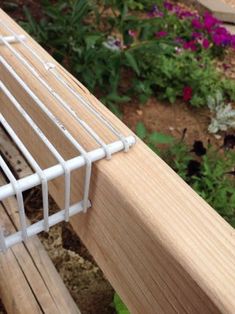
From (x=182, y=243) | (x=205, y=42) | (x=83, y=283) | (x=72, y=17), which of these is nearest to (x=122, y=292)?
(x=182, y=243)

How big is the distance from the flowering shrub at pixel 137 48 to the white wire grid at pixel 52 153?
1420 millimetres

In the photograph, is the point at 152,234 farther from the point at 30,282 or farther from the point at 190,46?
the point at 190,46

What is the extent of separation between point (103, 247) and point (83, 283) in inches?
37.0

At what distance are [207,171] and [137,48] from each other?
0.77 meters

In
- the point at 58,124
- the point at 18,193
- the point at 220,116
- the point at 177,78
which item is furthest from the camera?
the point at 177,78

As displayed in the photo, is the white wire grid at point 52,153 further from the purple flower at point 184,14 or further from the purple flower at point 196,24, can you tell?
the purple flower at point 184,14

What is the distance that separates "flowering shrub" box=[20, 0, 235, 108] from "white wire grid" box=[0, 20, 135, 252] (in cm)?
142

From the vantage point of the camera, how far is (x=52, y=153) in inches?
20.9

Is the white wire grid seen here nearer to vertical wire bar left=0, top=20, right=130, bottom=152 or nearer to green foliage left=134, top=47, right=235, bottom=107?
vertical wire bar left=0, top=20, right=130, bottom=152

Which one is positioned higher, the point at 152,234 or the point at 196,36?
the point at 196,36

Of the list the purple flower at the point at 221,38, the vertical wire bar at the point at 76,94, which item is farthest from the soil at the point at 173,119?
the vertical wire bar at the point at 76,94

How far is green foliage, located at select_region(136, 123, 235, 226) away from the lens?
1810mm

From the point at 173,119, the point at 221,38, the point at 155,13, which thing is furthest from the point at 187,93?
the point at 155,13

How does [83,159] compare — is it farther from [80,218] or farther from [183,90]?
[183,90]
